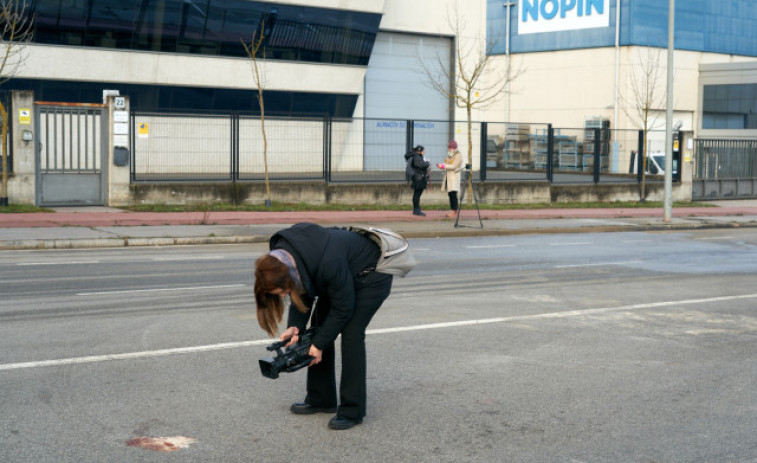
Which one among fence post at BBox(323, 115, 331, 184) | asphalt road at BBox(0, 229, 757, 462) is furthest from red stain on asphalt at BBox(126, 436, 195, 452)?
fence post at BBox(323, 115, 331, 184)

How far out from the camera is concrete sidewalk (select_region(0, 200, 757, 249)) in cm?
1789

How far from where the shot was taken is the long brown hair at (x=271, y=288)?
5.19m

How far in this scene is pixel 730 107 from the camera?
54438 mm

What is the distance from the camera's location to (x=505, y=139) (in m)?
30.9

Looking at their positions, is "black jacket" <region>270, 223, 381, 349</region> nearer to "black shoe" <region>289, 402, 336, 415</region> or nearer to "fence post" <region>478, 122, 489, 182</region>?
"black shoe" <region>289, 402, 336, 415</region>

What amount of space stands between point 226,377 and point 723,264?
1075cm

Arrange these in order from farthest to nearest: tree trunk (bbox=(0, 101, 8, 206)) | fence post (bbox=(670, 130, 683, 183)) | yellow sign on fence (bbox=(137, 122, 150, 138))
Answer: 1. fence post (bbox=(670, 130, 683, 183))
2. yellow sign on fence (bbox=(137, 122, 150, 138))
3. tree trunk (bbox=(0, 101, 8, 206))

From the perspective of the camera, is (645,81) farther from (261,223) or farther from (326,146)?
(261,223)

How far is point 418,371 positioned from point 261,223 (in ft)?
47.2

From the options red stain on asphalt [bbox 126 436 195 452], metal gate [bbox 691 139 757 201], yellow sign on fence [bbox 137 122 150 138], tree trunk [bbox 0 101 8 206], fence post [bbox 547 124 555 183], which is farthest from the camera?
metal gate [bbox 691 139 757 201]

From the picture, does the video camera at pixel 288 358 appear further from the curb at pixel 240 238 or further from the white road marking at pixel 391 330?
the curb at pixel 240 238

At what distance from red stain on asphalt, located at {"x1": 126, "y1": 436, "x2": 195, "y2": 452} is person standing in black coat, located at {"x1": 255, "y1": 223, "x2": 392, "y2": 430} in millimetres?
851

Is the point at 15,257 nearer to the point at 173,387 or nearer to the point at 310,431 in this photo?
the point at 173,387

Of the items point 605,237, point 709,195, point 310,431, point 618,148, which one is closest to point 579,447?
point 310,431
